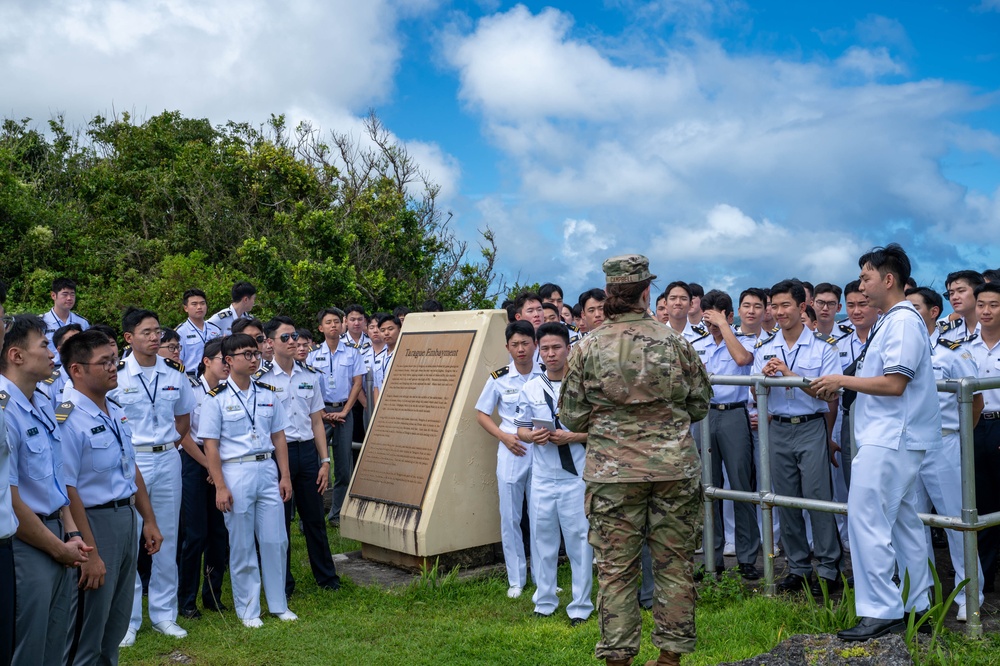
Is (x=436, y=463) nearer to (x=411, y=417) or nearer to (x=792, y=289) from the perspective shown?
(x=411, y=417)

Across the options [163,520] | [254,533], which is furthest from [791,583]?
[163,520]

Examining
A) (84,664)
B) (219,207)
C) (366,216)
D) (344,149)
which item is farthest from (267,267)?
(84,664)

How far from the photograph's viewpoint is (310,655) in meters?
5.06

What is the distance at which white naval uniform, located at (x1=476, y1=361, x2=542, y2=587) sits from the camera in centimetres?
600

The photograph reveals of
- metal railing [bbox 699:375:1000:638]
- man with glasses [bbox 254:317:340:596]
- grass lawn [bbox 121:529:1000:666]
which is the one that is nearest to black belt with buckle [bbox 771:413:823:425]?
metal railing [bbox 699:375:1000:638]

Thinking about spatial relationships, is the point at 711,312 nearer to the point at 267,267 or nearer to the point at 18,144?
the point at 267,267

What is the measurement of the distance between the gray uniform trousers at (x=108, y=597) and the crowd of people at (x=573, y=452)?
0.03 ft

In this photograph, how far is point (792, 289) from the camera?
5.78m

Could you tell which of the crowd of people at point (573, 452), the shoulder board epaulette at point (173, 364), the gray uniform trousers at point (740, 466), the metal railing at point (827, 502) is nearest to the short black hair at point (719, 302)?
the crowd of people at point (573, 452)

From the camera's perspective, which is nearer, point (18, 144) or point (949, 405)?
point (949, 405)

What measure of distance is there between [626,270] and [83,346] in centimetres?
261

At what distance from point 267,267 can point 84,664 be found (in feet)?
36.4

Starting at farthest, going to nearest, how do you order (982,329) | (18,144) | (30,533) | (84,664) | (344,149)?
(18,144) → (344,149) → (982,329) → (84,664) → (30,533)

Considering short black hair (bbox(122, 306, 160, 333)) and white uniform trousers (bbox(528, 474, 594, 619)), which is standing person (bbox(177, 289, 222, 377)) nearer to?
short black hair (bbox(122, 306, 160, 333))
